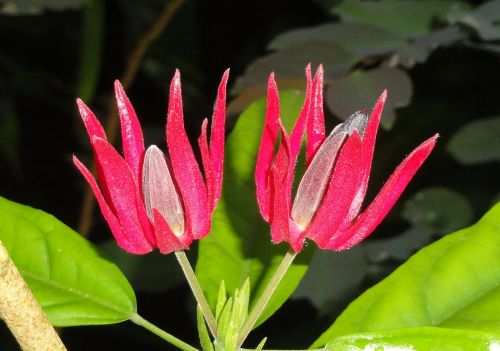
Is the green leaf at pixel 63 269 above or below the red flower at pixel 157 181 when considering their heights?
below

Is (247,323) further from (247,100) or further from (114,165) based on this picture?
(247,100)

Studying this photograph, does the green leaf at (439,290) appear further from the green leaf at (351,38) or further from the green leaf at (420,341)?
the green leaf at (351,38)

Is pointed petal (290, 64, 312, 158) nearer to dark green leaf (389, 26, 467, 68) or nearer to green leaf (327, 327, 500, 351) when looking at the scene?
green leaf (327, 327, 500, 351)

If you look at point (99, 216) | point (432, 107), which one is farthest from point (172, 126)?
point (432, 107)

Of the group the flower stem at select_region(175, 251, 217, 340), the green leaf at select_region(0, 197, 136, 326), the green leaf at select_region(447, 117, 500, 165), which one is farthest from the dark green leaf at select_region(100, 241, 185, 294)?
the flower stem at select_region(175, 251, 217, 340)

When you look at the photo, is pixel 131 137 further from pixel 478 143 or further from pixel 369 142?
pixel 478 143

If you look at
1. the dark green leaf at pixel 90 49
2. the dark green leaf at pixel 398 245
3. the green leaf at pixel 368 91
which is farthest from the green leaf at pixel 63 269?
the dark green leaf at pixel 90 49

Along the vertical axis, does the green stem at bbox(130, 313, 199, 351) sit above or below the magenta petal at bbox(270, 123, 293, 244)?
below

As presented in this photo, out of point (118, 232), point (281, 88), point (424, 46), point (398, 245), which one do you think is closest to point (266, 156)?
point (118, 232)
